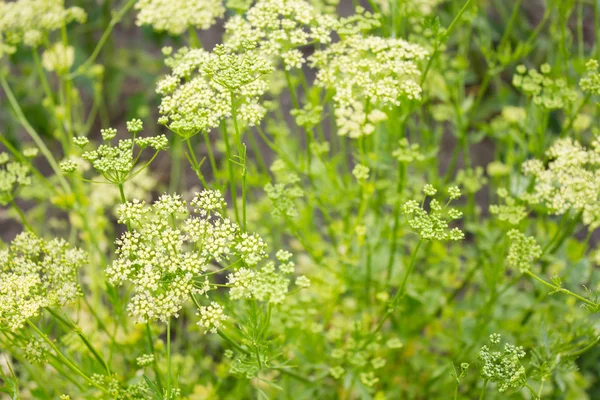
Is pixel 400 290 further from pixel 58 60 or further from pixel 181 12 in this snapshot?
pixel 58 60

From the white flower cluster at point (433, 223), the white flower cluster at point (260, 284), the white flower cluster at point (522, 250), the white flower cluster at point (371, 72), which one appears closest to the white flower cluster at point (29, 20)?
the white flower cluster at point (371, 72)

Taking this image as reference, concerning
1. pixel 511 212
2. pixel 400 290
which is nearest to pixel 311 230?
pixel 511 212

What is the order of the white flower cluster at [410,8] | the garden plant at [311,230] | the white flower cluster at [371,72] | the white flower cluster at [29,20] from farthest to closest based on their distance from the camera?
the white flower cluster at [29,20], the white flower cluster at [410,8], the white flower cluster at [371,72], the garden plant at [311,230]

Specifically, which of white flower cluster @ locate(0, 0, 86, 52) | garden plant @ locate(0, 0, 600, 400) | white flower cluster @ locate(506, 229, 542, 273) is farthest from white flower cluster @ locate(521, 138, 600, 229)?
white flower cluster @ locate(0, 0, 86, 52)

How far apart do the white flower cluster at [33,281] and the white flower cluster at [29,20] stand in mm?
1143

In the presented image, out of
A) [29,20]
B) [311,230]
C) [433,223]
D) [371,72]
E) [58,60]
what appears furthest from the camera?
[311,230]

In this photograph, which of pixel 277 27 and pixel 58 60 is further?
pixel 58 60

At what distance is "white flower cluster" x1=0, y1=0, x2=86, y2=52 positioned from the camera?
2.67m

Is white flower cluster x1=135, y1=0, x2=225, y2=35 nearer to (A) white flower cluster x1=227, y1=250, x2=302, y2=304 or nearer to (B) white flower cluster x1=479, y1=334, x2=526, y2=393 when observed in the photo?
(A) white flower cluster x1=227, y1=250, x2=302, y2=304

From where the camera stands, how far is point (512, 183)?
290 centimetres

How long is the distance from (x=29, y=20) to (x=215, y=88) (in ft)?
4.27

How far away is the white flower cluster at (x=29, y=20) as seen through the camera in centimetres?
267

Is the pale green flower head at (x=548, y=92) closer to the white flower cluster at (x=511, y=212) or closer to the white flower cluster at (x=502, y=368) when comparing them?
the white flower cluster at (x=511, y=212)

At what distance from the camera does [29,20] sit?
2672 millimetres
